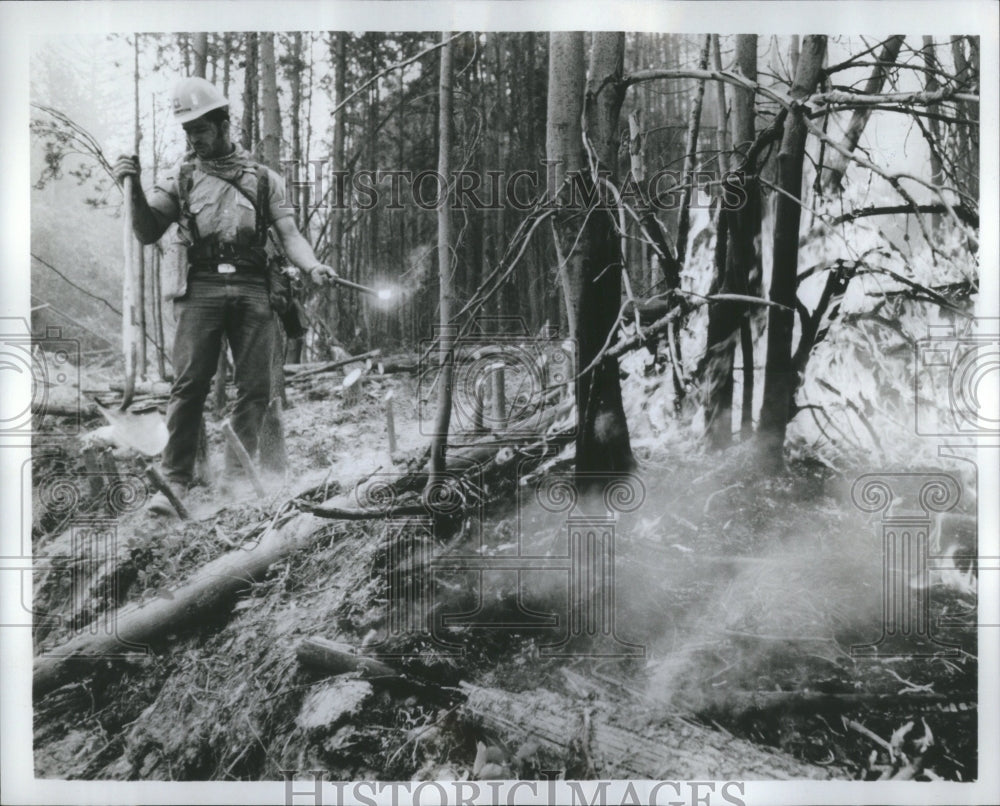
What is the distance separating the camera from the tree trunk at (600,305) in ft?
9.78

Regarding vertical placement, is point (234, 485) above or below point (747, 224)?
below

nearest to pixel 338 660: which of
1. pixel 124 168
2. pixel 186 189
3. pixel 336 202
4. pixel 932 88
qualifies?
pixel 336 202

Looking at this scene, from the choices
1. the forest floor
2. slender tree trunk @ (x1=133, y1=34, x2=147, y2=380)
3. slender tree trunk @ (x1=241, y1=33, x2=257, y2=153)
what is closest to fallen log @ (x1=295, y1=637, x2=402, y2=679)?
the forest floor

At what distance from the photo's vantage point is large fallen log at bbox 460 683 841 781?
2924 mm

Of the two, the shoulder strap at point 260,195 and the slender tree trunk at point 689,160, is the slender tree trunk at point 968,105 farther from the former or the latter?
the shoulder strap at point 260,195

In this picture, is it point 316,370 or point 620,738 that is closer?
point 620,738

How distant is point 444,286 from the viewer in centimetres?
299

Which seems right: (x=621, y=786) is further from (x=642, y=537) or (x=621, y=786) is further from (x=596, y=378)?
(x=596, y=378)

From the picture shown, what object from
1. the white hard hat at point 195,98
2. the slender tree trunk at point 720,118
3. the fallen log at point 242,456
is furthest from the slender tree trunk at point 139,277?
the slender tree trunk at point 720,118

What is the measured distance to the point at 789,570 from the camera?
9.84 feet

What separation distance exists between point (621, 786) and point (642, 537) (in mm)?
890

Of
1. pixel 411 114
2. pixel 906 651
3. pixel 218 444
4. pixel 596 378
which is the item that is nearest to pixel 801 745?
pixel 906 651

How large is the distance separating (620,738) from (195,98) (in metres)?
2.75

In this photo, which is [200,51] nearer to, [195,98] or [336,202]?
[195,98]
